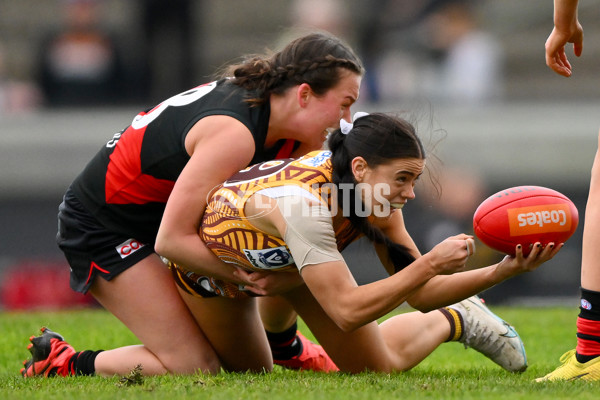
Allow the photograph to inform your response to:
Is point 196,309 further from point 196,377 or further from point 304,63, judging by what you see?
point 304,63

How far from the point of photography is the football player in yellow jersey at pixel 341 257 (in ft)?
12.5

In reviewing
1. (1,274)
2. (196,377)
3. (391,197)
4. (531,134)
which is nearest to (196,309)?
(196,377)

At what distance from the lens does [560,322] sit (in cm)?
675

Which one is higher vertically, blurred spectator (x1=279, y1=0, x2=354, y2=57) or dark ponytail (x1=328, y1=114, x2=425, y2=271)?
dark ponytail (x1=328, y1=114, x2=425, y2=271)

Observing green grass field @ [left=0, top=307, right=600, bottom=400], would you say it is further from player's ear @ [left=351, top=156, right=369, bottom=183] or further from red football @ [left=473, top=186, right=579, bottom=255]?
player's ear @ [left=351, top=156, right=369, bottom=183]

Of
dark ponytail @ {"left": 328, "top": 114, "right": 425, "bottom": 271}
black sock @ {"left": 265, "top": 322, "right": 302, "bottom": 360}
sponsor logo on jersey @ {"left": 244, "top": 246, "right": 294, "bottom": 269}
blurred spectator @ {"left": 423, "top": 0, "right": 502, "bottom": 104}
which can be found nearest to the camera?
dark ponytail @ {"left": 328, "top": 114, "right": 425, "bottom": 271}

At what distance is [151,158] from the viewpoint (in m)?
4.54

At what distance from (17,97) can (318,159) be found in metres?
9.51

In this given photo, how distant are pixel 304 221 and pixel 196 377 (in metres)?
0.94

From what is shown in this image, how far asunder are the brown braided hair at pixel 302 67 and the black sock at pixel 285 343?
4.21ft

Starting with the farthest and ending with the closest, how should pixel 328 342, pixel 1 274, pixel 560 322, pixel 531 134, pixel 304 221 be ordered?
pixel 531 134 < pixel 1 274 < pixel 560 322 < pixel 328 342 < pixel 304 221

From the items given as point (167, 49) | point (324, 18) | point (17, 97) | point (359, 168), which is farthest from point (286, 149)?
point (17, 97)

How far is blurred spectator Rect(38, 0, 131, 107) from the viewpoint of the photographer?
11659 mm

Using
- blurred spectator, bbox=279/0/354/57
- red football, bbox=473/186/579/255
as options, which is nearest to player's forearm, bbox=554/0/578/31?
red football, bbox=473/186/579/255
